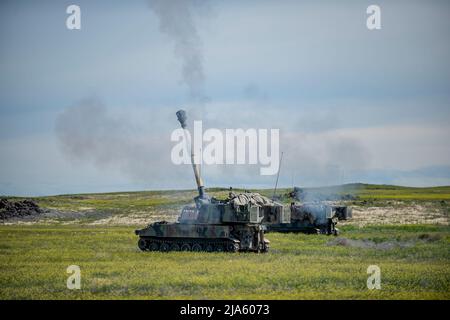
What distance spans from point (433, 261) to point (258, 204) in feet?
41.6

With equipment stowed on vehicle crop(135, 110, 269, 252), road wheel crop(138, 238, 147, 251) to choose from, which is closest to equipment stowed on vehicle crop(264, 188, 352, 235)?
equipment stowed on vehicle crop(135, 110, 269, 252)

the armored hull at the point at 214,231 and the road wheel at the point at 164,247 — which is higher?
the armored hull at the point at 214,231

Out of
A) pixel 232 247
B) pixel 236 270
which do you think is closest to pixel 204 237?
pixel 232 247

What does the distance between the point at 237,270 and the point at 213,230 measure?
10.3 m

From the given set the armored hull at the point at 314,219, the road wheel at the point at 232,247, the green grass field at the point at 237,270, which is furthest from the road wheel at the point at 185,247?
the armored hull at the point at 314,219

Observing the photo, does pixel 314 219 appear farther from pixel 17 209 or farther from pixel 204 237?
pixel 17 209

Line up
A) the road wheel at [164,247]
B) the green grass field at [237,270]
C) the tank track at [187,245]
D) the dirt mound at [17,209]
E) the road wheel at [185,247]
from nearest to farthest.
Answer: the green grass field at [237,270] → the tank track at [187,245] → the road wheel at [185,247] → the road wheel at [164,247] → the dirt mound at [17,209]

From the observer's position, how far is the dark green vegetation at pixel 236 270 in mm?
24609

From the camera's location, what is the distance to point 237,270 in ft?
98.7

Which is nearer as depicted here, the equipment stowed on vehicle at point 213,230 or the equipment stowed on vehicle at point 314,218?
the equipment stowed on vehicle at point 213,230

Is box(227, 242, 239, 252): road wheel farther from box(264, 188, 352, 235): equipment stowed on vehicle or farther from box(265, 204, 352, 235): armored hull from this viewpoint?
box(265, 204, 352, 235): armored hull

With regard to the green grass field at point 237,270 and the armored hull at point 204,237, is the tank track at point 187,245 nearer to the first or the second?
the armored hull at point 204,237

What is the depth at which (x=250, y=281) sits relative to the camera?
2667 cm

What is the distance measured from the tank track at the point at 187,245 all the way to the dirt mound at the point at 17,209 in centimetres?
4625
